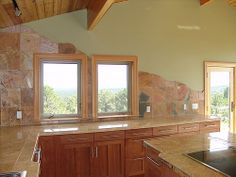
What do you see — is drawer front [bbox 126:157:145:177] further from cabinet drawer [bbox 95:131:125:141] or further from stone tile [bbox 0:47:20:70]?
stone tile [bbox 0:47:20:70]

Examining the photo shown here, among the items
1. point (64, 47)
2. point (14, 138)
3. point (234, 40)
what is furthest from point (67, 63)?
point (234, 40)

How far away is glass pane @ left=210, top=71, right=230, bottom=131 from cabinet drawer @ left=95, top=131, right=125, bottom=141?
8.40 feet

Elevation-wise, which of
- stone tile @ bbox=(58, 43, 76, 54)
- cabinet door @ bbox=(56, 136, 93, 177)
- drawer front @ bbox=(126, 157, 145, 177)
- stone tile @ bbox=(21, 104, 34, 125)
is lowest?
drawer front @ bbox=(126, 157, 145, 177)

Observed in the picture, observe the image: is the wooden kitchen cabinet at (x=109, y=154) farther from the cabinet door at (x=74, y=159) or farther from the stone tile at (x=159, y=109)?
the stone tile at (x=159, y=109)

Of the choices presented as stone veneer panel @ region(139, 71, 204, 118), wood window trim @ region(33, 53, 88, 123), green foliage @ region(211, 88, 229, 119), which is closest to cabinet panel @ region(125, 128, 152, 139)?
stone veneer panel @ region(139, 71, 204, 118)

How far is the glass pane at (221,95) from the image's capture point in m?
4.96

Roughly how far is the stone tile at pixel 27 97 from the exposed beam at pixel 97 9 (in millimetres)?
1417

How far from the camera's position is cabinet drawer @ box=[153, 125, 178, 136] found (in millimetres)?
3656

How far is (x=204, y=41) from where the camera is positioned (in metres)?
4.75

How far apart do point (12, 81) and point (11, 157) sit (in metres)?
1.77

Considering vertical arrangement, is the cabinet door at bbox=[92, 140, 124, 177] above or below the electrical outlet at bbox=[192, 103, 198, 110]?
below

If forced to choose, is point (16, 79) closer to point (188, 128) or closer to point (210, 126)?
point (188, 128)

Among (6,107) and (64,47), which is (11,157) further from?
(64,47)

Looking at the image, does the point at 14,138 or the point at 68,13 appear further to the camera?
the point at 68,13
